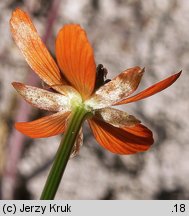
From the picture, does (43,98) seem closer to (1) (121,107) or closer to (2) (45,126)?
(2) (45,126)

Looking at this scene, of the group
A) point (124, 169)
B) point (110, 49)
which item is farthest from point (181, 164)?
point (110, 49)

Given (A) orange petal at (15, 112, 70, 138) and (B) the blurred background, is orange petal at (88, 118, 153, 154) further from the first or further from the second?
(B) the blurred background

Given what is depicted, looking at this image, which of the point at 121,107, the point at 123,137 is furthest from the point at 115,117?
the point at 121,107

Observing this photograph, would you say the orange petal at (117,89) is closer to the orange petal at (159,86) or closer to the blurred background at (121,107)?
the orange petal at (159,86)

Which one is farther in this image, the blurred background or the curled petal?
the blurred background

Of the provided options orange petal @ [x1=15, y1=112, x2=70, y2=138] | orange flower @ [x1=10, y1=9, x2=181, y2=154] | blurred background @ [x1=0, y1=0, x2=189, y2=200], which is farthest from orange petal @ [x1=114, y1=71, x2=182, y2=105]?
blurred background @ [x1=0, y1=0, x2=189, y2=200]

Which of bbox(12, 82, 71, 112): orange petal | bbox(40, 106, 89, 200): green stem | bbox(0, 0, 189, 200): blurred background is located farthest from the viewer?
bbox(0, 0, 189, 200): blurred background

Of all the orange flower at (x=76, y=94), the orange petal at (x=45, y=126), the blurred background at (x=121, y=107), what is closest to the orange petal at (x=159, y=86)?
the orange flower at (x=76, y=94)
